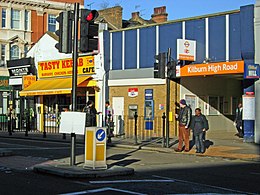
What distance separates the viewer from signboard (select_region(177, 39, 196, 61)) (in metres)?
22.7

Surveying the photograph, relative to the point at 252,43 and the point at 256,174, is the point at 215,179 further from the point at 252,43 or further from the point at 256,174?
the point at 252,43

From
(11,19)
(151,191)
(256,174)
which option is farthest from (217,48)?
(11,19)

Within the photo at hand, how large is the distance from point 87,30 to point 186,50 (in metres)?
11.4

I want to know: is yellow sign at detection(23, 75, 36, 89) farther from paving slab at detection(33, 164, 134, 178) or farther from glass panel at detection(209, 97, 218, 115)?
paving slab at detection(33, 164, 134, 178)

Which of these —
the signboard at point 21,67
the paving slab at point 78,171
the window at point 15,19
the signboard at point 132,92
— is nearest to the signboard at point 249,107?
the signboard at point 132,92

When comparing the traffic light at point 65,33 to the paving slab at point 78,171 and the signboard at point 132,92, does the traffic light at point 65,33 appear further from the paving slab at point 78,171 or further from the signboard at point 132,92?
the signboard at point 132,92

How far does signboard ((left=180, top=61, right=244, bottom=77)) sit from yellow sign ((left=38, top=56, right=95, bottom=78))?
6.84 metres

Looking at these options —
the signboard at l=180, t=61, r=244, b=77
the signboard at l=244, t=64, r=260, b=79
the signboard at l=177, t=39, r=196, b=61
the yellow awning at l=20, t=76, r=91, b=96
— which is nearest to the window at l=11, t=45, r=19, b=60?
the yellow awning at l=20, t=76, r=91, b=96

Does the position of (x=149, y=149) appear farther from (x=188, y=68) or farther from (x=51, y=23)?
(x=51, y=23)

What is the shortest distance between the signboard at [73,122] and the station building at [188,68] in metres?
10.4

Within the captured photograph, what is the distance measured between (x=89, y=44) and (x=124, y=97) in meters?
14.7

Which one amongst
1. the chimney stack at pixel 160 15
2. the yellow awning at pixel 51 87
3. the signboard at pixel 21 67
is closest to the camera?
the yellow awning at pixel 51 87

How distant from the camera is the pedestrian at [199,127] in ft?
57.6

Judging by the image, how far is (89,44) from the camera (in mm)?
12188
